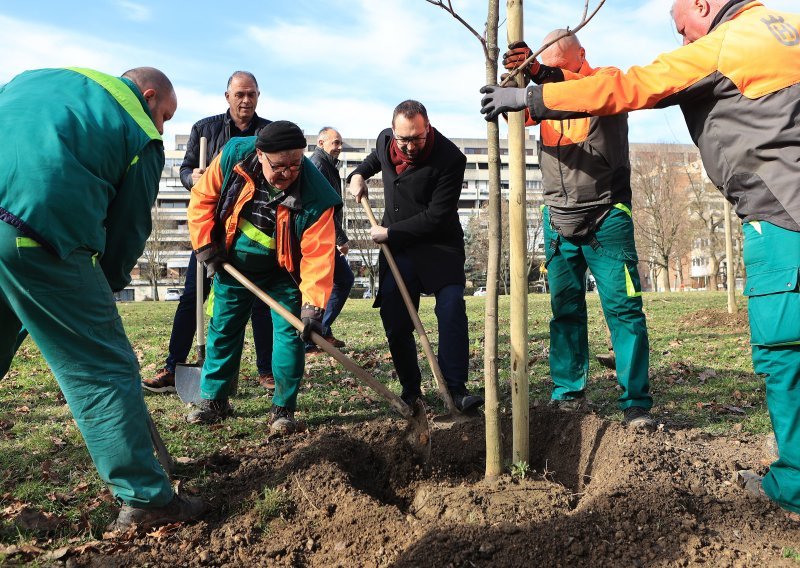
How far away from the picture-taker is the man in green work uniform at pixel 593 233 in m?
4.20

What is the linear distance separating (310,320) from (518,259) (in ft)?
4.77

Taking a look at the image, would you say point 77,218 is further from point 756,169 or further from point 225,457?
point 756,169

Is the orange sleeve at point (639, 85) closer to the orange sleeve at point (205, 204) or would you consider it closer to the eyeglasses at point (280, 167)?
the eyeglasses at point (280, 167)

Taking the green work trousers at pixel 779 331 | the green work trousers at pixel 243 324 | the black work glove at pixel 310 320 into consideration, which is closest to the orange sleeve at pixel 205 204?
the green work trousers at pixel 243 324

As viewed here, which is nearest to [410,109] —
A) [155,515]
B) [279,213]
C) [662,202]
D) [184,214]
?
[279,213]

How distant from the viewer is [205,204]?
4.42 m

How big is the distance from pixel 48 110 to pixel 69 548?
1837mm

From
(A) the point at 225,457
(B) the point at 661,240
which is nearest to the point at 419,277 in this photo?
(A) the point at 225,457

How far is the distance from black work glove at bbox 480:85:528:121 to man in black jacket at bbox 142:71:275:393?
10.2 ft

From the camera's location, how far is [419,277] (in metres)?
4.80

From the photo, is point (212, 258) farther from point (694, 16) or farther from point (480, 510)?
point (694, 16)

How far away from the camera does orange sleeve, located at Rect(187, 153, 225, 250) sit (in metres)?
4.39

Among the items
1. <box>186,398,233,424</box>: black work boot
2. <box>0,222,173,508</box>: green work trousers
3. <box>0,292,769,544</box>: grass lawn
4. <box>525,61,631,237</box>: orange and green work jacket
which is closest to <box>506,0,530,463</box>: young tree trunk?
<box>525,61,631,237</box>: orange and green work jacket

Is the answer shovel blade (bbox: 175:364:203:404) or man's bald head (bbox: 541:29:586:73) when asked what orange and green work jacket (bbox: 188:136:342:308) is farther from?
man's bald head (bbox: 541:29:586:73)
